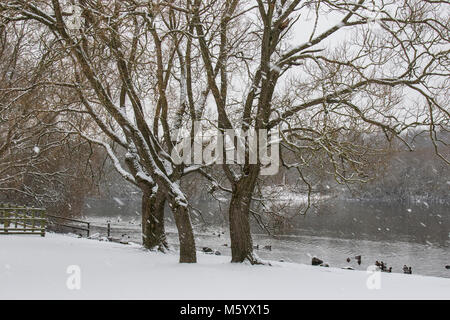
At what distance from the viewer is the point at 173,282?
9.40 metres

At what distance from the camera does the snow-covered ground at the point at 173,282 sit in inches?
328

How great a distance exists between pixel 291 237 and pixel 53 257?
1004 inches

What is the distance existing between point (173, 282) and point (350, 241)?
28562 mm

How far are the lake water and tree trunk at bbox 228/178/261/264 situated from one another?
19.4ft

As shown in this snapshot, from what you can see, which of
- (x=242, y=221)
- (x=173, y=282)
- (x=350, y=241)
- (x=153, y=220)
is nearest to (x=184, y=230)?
(x=242, y=221)

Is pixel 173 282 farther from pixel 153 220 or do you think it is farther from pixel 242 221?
pixel 153 220

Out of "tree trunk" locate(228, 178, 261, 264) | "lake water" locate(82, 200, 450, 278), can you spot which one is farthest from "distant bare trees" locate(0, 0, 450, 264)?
"lake water" locate(82, 200, 450, 278)

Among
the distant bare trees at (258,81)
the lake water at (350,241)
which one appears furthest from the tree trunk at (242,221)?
the lake water at (350,241)

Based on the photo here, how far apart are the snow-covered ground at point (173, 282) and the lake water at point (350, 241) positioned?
263 inches

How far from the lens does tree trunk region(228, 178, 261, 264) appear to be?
11633mm

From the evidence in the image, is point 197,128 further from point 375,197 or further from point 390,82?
point 375,197

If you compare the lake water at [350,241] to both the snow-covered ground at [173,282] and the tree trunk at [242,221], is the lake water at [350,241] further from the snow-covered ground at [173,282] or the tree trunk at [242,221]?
the snow-covered ground at [173,282]

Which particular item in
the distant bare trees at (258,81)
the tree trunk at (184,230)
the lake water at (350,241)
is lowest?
the lake water at (350,241)

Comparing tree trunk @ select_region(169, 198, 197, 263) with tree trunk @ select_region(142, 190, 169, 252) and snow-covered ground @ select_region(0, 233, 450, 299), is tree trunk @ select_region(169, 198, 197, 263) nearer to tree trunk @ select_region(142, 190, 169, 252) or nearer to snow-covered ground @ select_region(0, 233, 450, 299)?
snow-covered ground @ select_region(0, 233, 450, 299)
